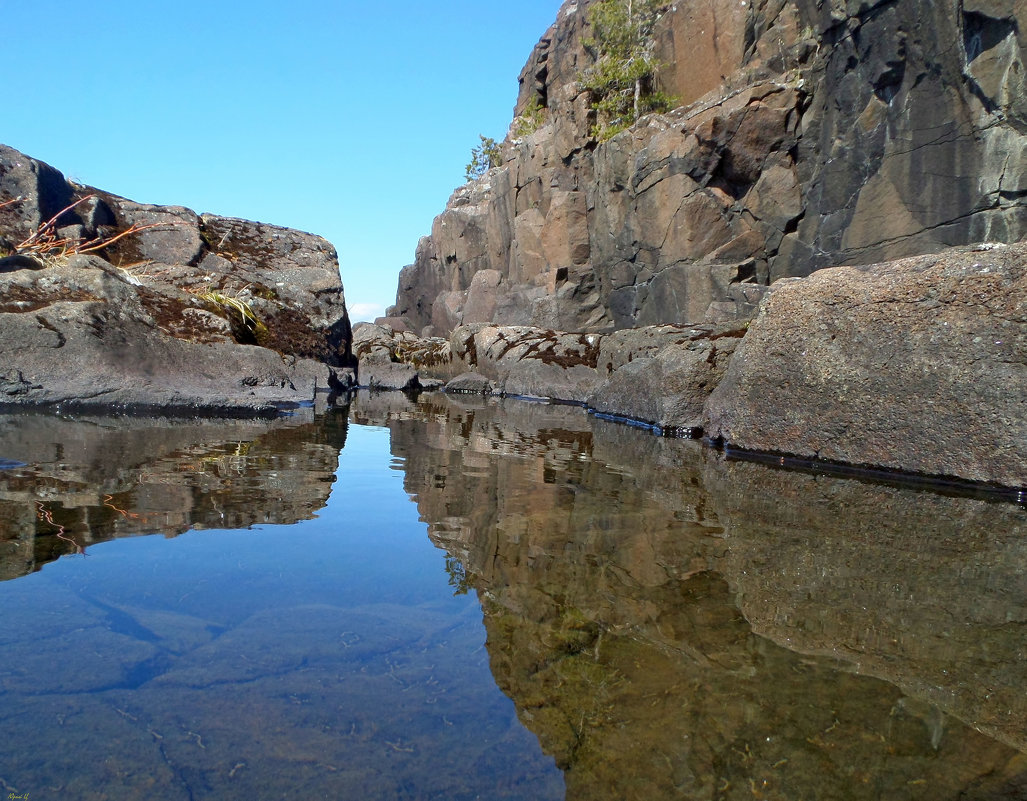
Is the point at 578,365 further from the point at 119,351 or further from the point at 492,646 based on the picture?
the point at 492,646

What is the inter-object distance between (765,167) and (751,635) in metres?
21.1

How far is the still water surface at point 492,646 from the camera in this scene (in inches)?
53.5

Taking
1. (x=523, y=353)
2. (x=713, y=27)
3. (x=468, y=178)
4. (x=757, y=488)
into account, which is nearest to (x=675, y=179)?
(x=713, y=27)

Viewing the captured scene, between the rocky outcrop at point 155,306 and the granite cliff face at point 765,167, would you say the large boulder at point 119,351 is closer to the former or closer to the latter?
the rocky outcrop at point 155,306

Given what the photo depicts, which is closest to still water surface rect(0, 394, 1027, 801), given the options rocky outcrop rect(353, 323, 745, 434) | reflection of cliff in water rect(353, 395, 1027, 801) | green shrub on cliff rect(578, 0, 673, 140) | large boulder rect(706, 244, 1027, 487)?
reflection of cliff in water rect(353, 395, 1027, 801)

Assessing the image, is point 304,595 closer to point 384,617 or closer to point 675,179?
point 384,617

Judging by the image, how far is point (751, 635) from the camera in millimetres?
2004

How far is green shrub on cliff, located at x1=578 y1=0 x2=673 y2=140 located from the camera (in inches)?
1075

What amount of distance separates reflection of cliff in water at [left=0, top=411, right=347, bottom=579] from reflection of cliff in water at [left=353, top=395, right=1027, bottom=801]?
86 centimetres

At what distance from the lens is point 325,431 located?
6844 millimetres

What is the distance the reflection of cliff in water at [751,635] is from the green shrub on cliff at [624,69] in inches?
1034

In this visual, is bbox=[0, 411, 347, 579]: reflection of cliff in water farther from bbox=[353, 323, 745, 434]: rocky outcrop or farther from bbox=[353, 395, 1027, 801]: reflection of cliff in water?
bbox=[353, 323, 745, 434]: rocky outcrop

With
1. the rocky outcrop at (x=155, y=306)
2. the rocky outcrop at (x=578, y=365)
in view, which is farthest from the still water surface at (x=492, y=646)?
the rocky outcrop at (x=578, y=365)

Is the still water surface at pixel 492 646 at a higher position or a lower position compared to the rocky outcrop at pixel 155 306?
lower
